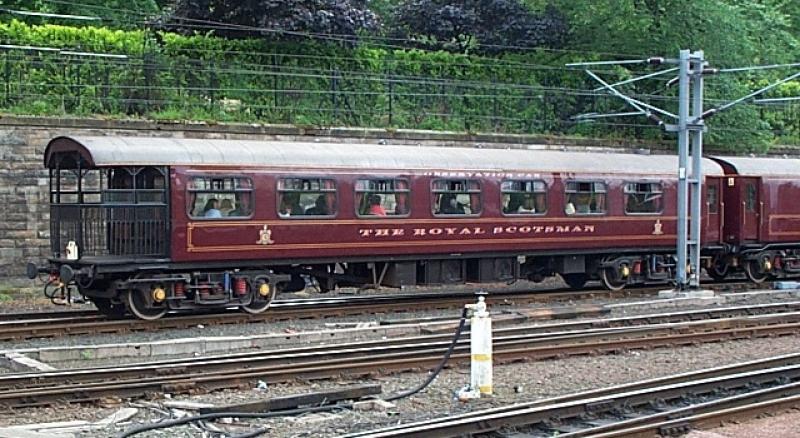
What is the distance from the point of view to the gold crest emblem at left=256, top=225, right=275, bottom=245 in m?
18.9

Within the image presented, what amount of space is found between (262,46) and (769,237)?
14125 mm

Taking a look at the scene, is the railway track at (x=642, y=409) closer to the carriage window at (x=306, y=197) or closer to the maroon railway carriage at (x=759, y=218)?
the carriage window at (x=306, y=197)

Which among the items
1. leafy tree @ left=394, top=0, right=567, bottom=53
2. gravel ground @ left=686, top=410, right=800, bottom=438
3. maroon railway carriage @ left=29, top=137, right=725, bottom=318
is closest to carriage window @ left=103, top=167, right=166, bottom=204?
maroon railway carriage @ left=29, top=137, right=725, bottom=318

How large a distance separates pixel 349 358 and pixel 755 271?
649 inches

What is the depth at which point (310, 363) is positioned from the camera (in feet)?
43.5

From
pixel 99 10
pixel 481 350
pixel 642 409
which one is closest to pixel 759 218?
pixel 642 409

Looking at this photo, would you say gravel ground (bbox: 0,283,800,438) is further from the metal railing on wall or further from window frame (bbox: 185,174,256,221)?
A: the metal railing on wall

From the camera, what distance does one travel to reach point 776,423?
10.7 m

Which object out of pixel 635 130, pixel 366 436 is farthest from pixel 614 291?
pixel 366 436

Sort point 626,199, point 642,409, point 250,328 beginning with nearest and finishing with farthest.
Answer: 1. point 642,409
2. point 250,328
3. point 626,199

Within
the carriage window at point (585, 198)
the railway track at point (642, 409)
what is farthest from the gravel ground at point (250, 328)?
the railway track at point (642, 409)

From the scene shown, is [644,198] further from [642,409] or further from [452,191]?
[642,409]

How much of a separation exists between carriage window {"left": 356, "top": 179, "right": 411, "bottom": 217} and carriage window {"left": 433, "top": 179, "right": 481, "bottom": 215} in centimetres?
74

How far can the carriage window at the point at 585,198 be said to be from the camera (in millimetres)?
23297
